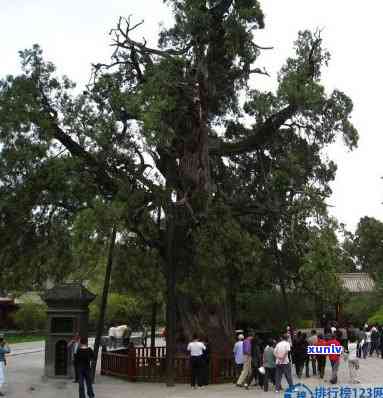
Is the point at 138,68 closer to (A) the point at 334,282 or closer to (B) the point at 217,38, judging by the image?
(B) the point at 217,38

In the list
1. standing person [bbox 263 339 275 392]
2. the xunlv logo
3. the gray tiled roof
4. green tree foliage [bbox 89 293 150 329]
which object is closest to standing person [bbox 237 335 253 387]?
standing person [bbox 263 339 275 392]

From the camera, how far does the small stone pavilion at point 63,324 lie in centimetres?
2020

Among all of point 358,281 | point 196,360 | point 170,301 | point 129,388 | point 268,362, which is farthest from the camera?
point 358,281

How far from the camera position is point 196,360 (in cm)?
1831

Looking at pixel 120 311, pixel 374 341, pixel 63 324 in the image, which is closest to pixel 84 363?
pixel 63 324

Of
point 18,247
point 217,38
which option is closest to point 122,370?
point 18,247

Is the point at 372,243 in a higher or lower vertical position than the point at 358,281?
higher

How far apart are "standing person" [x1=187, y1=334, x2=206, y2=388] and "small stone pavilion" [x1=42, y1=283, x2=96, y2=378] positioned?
13.0ft

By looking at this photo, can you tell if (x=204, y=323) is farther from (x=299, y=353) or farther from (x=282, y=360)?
(x=282, y=360)

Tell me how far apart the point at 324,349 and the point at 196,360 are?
3.87 metres

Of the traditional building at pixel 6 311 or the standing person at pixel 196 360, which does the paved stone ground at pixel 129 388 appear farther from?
the traditional building at pixel 6 311

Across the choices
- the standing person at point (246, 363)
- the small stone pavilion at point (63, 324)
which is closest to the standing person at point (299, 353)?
the standing person at point (246, 363)

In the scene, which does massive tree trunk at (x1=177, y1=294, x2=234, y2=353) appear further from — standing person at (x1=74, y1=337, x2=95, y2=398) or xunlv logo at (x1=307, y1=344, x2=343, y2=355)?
standing person at (x1=74, y1=337, x2=95, y2=398)

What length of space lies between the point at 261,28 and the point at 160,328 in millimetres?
44747
